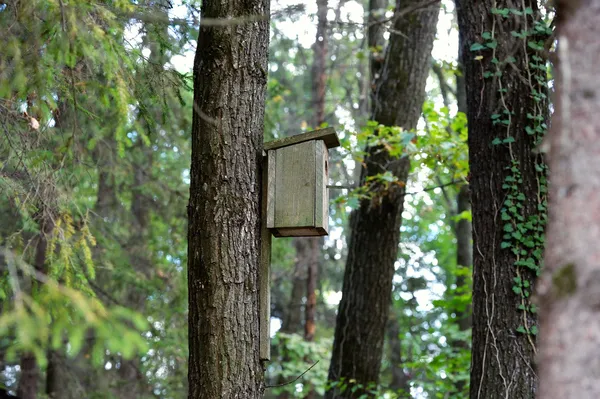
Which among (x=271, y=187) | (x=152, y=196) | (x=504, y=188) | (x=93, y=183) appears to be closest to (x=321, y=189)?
(x=271, y=187)

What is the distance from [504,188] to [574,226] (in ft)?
9.10

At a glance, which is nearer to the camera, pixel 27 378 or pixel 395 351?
pixel 27 378

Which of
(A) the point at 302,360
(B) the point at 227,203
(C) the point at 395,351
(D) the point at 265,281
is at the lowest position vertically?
(C) the point at 395,351

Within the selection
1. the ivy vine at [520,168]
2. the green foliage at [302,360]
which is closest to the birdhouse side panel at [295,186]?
the ivy vine at [520,168]

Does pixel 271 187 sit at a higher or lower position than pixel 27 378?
higher

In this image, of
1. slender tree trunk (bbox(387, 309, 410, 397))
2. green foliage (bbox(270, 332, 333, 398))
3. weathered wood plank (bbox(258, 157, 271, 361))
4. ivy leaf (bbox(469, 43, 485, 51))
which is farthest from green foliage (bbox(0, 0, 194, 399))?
slender tree trunk (bbox(387, 309, 410, 397))

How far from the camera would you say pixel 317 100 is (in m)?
12.8

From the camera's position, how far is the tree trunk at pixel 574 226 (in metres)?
1.60

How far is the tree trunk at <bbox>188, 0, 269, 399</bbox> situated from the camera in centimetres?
312

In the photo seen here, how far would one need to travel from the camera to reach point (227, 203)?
3.27m

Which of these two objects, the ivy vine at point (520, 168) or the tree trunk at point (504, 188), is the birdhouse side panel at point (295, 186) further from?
the ivy vine at point (520, 168)

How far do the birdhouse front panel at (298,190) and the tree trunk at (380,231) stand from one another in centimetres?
343

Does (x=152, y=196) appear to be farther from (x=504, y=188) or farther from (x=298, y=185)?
(x=298, y=185)

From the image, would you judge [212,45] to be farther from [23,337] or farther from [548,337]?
[548,337]
